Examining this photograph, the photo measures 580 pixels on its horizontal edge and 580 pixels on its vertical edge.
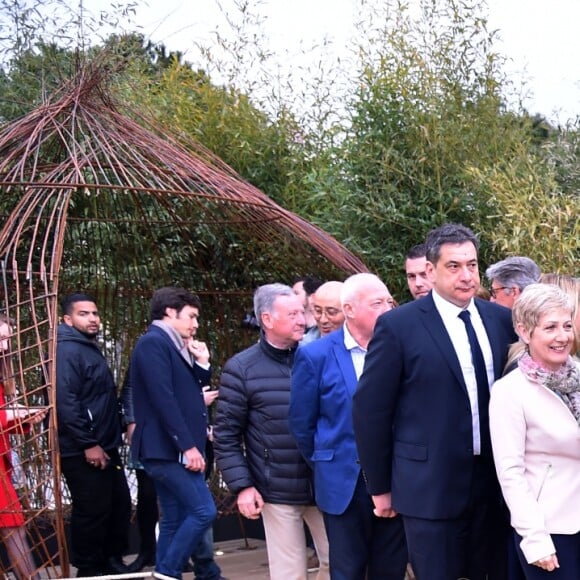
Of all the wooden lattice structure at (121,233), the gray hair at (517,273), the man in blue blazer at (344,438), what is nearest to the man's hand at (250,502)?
the man in blue blazer at (344,438)

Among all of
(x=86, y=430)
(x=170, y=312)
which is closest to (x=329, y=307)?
(x=170, y=312)

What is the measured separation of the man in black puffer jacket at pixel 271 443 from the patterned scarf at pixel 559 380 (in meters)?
1.53

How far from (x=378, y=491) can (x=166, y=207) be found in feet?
11.1

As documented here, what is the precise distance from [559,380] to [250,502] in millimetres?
1697

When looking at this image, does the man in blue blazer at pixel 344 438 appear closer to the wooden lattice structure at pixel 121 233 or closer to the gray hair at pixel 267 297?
the gray hair at pixel 267 297

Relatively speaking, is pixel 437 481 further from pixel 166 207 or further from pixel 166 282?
pixel 166 282

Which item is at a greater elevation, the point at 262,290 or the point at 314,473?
the point at 262,290

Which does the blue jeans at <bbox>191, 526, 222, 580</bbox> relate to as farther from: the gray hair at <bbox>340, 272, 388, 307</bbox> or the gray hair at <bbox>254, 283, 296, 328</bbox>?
the gray hair at <bbox>340, 272, 388, 307</bbox>

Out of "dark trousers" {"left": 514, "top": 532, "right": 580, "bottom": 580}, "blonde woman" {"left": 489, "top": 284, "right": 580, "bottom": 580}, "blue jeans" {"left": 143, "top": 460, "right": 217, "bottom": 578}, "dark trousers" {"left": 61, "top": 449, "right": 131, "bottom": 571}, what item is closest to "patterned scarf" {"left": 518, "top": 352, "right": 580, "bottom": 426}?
"blonde woman" {"left": 489, "top": 284, "right": 580, "bottom": 580}

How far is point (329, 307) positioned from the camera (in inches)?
208

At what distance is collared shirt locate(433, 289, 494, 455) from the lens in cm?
361

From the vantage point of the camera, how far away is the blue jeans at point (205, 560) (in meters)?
5.64

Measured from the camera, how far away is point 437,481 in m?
3.57

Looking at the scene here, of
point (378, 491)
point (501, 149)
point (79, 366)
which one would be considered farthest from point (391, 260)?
point (378, 491)
